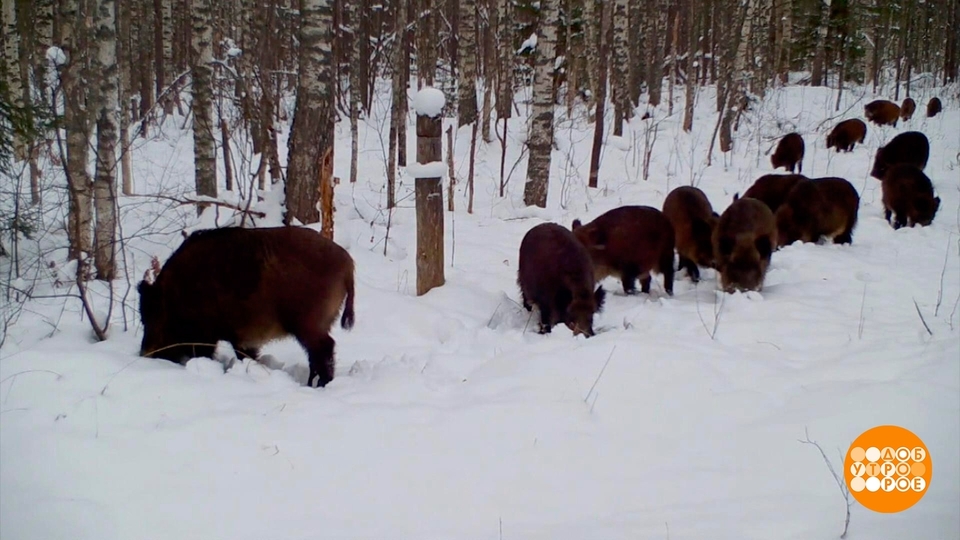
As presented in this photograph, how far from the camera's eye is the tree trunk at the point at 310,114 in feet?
23.3

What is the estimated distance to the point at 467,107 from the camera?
656 inches

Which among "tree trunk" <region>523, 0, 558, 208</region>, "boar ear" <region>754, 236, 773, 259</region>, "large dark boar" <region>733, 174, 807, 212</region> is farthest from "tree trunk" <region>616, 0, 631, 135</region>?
"boar ear" <region>754, 236, 773, 259</region>

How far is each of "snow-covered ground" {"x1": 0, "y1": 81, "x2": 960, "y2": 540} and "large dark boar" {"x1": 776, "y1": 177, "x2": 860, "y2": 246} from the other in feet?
6.53

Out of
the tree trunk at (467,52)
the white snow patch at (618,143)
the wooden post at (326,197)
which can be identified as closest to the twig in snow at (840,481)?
the wooden post at (326,197)

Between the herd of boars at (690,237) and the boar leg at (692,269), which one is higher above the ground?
the herd of boars at (690,237)

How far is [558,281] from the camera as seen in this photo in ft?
18.3

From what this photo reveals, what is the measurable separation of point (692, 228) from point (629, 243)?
118 centimetres

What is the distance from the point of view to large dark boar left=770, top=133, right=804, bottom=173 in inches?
563

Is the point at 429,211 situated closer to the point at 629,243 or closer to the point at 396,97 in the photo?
the point at 629,243

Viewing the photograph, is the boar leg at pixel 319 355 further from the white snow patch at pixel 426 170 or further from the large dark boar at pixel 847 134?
the large dark boar at pixel 847 134

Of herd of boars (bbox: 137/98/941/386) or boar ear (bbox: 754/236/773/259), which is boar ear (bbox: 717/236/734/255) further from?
boar ear (bbox: 754/236/773/259)

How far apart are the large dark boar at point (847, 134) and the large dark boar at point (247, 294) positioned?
16.2 meters

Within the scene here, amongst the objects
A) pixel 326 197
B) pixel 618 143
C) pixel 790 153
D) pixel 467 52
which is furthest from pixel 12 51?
pixel 790 153

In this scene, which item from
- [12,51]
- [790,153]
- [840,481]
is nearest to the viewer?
[840,481]
